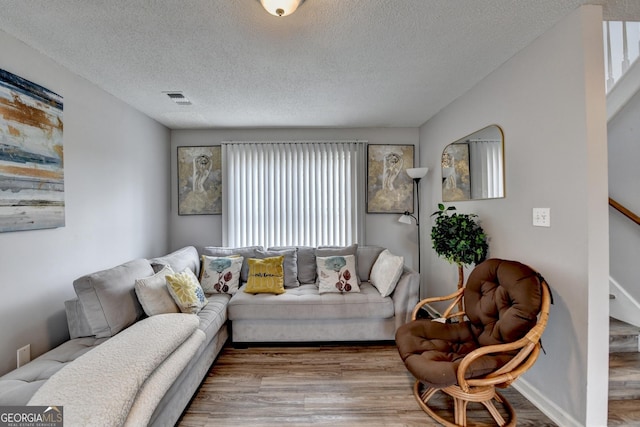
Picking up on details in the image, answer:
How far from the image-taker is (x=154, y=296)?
7.09 ft

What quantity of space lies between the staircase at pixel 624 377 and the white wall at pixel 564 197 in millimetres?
293

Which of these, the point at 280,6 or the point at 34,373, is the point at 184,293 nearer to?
the point at 34,373

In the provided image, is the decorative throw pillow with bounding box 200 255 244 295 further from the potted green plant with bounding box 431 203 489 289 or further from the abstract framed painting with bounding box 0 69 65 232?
the potted green plant with bounding box 431 203 489 289

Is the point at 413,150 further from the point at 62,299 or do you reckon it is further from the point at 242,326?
the point at 62,299

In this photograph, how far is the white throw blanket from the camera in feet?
3.78

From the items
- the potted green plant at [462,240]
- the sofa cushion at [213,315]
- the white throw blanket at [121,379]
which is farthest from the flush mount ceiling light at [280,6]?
the sofa cushion at [213,315]

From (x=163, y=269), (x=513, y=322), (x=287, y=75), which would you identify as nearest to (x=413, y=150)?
(x=287, y=75)

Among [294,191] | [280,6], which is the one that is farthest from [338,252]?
[280,6]

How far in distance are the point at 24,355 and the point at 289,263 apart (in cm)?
225

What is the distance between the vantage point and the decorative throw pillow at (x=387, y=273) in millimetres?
2820

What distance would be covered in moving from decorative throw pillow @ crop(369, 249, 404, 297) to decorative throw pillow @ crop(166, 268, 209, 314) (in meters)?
1.80

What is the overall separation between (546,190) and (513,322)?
0.92 metres

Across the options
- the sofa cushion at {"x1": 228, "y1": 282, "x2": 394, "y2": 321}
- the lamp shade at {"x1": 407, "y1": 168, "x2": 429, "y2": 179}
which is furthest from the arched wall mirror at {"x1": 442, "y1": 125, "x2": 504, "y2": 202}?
the sofa cushion at {"x1": 228, "y1": 282, "x2": 394, "y2": 321}

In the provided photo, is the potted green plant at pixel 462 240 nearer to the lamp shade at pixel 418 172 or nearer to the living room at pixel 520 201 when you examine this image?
the living room at pixel 520 201
